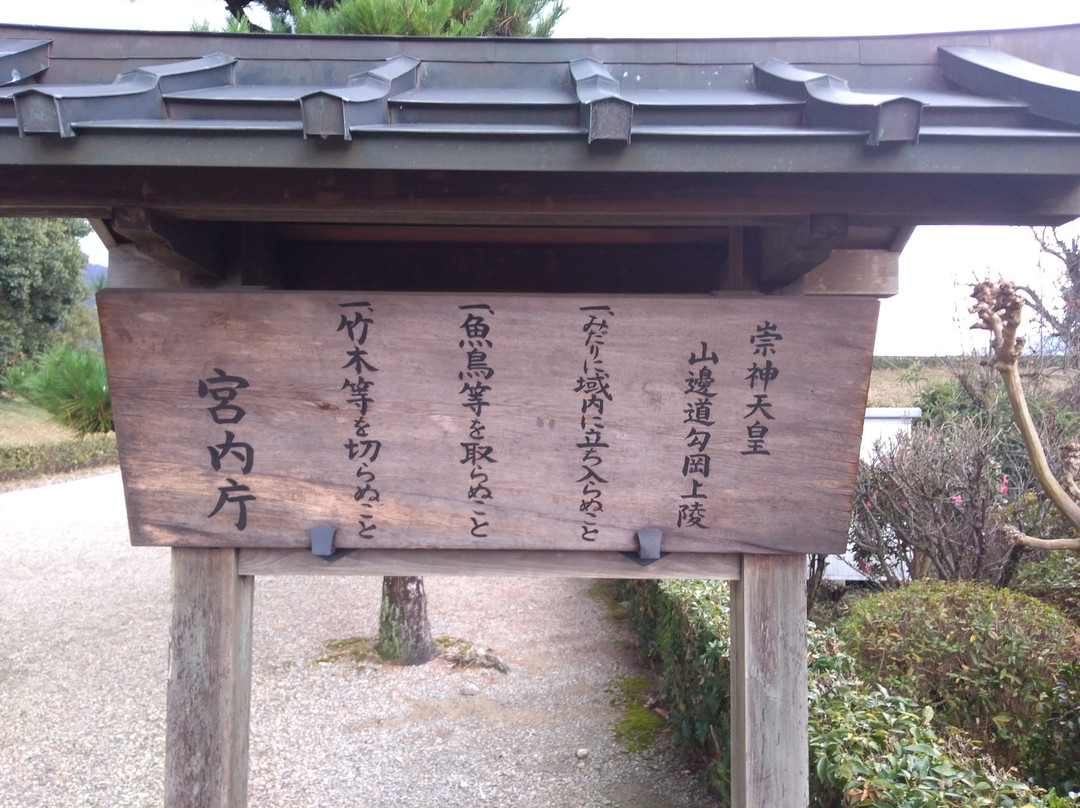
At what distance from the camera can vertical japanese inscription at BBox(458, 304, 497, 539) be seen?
2.00 meters

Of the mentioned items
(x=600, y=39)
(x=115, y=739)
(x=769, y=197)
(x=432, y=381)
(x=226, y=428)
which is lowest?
(x=115, y=739)

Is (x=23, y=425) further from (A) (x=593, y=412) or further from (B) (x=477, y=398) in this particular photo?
(A) (x=593, y=412)

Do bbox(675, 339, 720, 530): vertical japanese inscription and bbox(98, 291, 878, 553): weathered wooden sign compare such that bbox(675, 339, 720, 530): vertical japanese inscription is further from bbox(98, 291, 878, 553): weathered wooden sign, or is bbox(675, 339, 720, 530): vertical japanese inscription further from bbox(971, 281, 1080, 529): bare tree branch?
bbox(971, 281, 1080, 529): bare tree branch

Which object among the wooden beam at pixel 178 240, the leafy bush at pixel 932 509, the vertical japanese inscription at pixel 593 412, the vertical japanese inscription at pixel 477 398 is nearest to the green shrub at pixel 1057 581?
the leafy bush at pixel 932 509

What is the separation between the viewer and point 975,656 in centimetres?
345

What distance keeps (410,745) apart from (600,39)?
153 inches

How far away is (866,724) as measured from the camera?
7.73 feet

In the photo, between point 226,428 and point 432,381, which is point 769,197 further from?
point 226,428

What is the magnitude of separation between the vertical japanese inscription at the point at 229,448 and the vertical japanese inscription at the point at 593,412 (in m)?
0.98

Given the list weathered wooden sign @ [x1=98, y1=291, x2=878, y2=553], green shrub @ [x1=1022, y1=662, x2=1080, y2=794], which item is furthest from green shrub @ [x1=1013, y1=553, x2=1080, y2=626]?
weathered wooden sign @ [x1=98, y1=291, x2=878, y2=553]

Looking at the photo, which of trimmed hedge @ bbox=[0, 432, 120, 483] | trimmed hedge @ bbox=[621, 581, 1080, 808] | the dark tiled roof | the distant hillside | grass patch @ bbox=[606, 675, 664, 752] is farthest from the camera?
trimmed hedge @ bbox=[0, 432, 120, 483]

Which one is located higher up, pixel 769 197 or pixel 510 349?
pixel 769 197

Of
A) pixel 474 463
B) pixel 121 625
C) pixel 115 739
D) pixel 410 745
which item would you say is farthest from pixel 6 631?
pixel 474 463

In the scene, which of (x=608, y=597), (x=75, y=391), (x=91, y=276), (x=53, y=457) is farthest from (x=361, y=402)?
(x=91, y=276)
